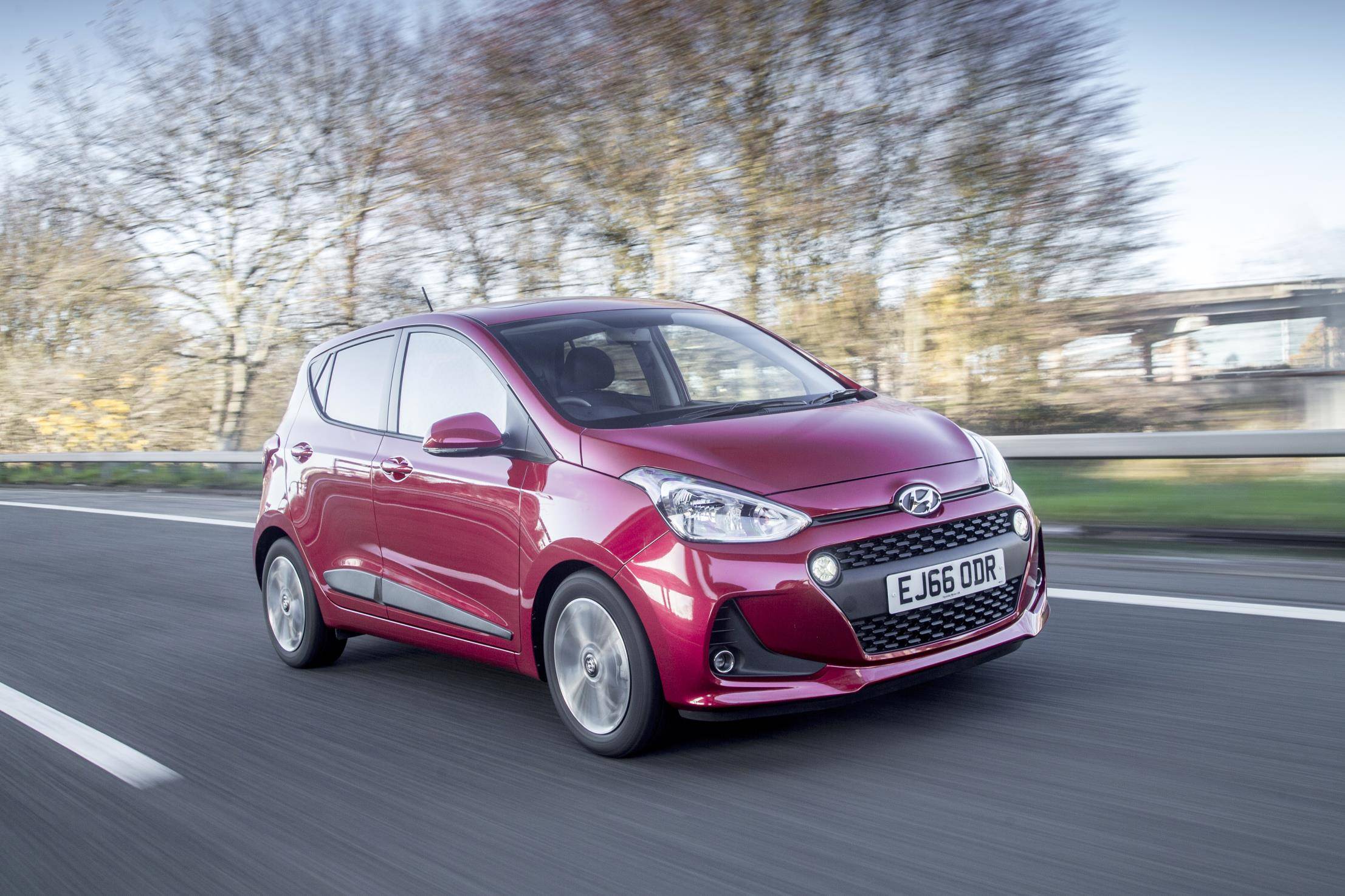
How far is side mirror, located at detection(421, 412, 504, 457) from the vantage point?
14.1 ft

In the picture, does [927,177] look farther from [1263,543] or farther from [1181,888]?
[1181,888]

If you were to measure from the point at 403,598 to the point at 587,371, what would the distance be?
3.86ft

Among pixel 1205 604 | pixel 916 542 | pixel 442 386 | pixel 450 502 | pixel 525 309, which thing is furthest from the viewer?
pixel 1205 604

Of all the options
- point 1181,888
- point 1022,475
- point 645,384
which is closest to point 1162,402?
point 1022,475

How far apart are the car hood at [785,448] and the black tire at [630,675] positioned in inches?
14.7

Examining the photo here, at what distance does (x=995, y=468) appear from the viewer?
14.0ft

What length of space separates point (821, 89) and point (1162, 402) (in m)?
3.99

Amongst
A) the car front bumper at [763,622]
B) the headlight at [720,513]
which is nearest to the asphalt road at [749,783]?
the car front bumper at [763,622]

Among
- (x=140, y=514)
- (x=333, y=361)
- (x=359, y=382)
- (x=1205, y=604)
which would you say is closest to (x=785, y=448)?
(x=359, y=382)

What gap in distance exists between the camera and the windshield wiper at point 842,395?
4699 mm

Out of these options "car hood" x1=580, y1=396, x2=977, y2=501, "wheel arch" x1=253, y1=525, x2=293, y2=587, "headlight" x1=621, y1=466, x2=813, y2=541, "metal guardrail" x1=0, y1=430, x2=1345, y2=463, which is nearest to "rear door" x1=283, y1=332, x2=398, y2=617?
"wheel arch" x1=253, y1=525, x2=293, y2=587

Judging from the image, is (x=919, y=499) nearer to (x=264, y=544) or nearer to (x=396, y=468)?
(x=396, y=468)

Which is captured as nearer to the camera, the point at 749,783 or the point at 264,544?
the point at 749,783

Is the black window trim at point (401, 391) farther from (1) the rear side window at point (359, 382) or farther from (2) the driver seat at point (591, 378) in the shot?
(2) the driver seat at point (591, 378)
